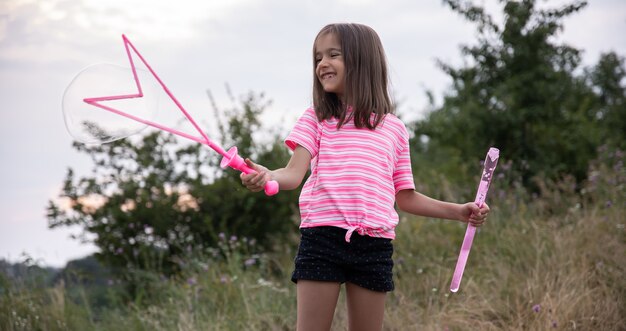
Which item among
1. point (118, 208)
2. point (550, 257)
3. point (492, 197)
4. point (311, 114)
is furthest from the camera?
point (118, 208)

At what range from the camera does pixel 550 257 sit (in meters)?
4.94

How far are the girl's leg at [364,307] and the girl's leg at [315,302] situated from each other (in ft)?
0.32

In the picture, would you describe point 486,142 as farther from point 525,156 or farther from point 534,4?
point 534,4

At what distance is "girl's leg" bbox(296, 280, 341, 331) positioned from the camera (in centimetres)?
260

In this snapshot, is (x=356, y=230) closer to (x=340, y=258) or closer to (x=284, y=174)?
(x=340, y=258)

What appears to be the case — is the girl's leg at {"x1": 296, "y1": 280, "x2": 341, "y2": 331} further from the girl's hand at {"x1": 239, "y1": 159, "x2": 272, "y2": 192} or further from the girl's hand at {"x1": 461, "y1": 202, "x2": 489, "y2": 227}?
the girl's hand at {"x1": 461, "y1": 202, "x2": 489, "y2": 227}

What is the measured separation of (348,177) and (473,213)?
1.97 feet

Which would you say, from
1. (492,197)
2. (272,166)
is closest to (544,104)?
(492,197)

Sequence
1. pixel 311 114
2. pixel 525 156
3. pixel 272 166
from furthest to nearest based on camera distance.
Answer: pixel 525 156
pixel 272 166
pixel 311 114

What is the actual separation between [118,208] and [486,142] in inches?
159

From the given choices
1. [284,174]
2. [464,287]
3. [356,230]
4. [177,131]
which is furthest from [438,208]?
[464,287]

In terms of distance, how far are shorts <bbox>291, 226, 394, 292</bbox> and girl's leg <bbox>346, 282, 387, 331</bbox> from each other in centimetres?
3

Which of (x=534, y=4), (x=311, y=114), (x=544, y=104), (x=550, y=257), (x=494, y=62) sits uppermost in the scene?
(x=534, y=4)

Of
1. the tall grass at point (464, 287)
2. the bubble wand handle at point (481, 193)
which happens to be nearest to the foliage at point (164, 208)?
the tall grass at point (464, 287)
